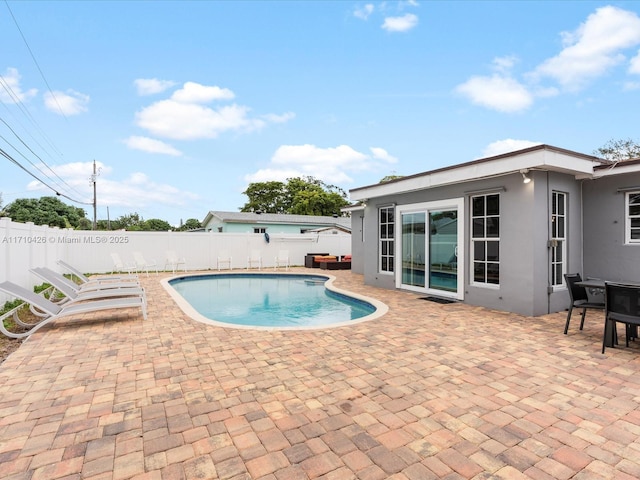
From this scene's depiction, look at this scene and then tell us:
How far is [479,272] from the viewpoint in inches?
301

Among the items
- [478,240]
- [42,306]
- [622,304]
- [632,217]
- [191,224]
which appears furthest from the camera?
[191,224]

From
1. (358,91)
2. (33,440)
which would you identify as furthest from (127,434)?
(358,91)

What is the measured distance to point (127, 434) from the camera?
2617mm

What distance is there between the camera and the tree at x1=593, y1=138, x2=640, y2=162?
25075mm

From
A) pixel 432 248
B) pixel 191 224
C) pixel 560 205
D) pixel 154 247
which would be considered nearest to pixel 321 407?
pixel 432 248

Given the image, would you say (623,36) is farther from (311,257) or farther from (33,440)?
(33,440)

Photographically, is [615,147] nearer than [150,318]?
No

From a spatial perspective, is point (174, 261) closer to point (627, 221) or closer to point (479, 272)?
point (479, 272)

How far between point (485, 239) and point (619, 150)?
90.6ft

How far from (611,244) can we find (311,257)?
12.6 metres

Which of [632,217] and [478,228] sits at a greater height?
[632,217]

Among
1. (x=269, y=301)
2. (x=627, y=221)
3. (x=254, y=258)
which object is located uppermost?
(x=627, y=221)

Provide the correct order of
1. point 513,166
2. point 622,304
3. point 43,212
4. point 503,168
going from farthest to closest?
point 43,212 → point 503,168 → point 513,166 → point 622,304

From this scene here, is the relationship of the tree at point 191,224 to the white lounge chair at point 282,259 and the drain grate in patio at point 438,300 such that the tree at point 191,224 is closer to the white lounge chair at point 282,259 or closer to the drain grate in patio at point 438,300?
the white lounge chair at point 282,259
